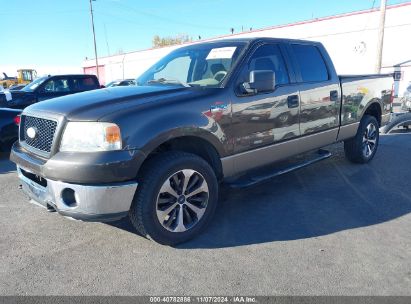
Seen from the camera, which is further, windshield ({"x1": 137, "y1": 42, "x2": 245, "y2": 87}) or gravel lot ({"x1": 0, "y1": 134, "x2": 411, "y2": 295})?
windshield ({"x1": 137, "y1": 42, "x2": 245, "y2": 87})

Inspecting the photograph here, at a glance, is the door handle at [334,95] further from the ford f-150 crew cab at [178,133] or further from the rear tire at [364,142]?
the rear tire at [364,142]

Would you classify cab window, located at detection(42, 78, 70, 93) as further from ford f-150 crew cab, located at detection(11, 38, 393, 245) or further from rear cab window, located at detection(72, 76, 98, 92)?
ford f-150 crew cab, located at detection(11, 38, 393, 245)

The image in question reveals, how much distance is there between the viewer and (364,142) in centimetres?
580

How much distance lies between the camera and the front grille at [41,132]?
9.98ft

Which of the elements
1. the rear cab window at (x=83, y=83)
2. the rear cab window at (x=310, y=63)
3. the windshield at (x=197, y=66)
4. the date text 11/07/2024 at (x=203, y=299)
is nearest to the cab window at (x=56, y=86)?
the rear cab window at (x=83, y=83)

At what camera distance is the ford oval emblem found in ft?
10.6

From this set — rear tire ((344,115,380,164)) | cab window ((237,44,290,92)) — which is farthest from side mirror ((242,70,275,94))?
rear tire ((344,115,380,164))

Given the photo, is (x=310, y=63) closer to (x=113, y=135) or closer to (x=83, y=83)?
(x=113, y=135)

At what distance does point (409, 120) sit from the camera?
8.30m

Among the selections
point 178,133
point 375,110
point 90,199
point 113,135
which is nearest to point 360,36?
point 375,110

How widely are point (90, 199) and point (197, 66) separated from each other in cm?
207

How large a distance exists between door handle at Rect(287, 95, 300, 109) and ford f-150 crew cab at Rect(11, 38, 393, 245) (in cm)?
Result: 2

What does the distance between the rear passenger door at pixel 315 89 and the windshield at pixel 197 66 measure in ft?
3.29

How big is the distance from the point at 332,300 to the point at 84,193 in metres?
2.02
